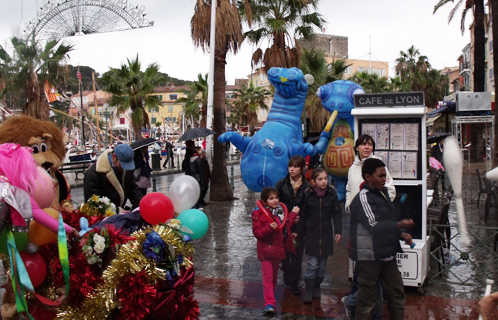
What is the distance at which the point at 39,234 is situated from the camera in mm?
4094

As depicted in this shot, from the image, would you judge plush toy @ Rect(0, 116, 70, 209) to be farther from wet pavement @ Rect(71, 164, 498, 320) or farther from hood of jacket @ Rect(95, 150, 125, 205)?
wet pavement @ Rect(71, 164, 498, 320)

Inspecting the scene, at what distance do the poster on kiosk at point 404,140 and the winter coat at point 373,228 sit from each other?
1.78 meters

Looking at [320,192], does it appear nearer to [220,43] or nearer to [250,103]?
[220,43]

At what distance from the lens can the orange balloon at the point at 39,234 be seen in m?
4.07

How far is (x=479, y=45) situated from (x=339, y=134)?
56.2 feet

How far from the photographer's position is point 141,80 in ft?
66.5

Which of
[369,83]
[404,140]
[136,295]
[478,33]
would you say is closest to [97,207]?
[136,295]

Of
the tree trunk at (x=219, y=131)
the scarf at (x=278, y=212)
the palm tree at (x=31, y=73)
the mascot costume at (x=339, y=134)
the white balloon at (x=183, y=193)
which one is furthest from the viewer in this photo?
the palm tree at (x=31, y=73)

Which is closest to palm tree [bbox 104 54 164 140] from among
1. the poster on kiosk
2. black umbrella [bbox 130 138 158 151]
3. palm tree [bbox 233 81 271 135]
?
black umbrella [bbox 130 138 158 151]

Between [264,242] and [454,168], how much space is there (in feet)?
6.67

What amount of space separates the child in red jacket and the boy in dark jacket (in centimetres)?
121

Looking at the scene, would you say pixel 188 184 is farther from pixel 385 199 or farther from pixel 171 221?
pixel 385 199

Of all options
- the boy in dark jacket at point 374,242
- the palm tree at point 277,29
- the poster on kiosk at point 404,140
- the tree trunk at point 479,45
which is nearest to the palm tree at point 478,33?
the tree trunk at point 479,45

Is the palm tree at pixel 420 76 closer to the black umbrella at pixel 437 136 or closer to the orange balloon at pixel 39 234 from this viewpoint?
the black umbrella at pixel 437 136
